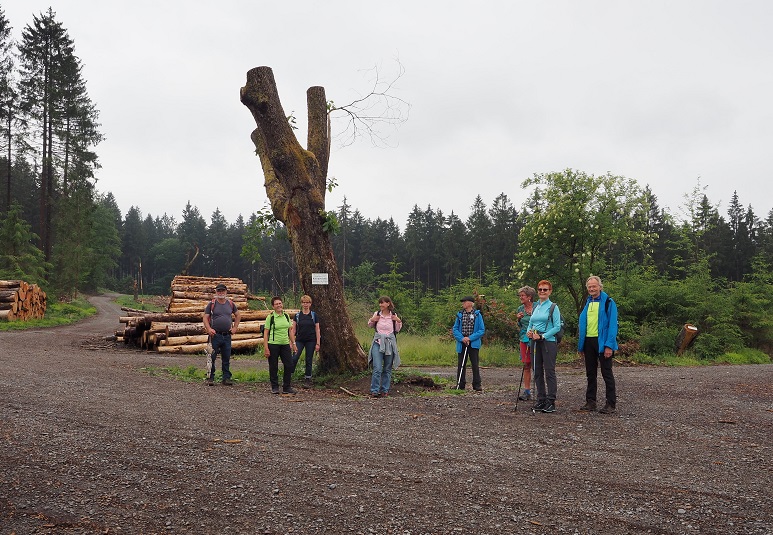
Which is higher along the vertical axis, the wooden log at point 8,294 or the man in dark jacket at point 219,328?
the wooden log at point 8,294

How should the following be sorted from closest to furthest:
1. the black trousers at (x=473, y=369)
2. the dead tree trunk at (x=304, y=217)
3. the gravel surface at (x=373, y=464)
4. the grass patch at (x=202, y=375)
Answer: the gravel surface at (x=373, y=464)
the black trousers at (x=473, y=369)
the dead tree trunk at (x=304, y=217)
the grass patch at (x=202, y=375)

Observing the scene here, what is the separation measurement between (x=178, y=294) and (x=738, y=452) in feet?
66.2

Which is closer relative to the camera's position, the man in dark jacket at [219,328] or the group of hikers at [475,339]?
the group of hikers at [475,339]

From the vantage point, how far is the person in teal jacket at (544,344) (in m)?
7.77

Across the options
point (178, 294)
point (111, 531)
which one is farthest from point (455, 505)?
point (178, 294)

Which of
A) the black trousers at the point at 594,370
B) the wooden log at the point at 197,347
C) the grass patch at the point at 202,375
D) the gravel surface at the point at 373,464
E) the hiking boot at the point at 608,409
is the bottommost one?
the wooden log at the point at 197,347

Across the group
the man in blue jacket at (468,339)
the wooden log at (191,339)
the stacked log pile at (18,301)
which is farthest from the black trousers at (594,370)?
the stacked log pile at (18,301)

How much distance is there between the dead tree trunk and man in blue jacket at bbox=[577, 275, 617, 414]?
422 cm

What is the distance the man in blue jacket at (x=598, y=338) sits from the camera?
24.8 feet

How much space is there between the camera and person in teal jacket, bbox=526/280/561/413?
7.77 meters

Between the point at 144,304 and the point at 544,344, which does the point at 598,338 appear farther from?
the point at 144,304

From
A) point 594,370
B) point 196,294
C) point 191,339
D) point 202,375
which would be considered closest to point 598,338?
point 594,370

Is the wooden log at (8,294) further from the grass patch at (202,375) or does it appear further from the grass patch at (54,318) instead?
the grass patch at (202,375)

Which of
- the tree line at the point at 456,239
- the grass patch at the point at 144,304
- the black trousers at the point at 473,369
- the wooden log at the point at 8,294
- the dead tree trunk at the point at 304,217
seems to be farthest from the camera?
the grass patch at the point at 144,304
